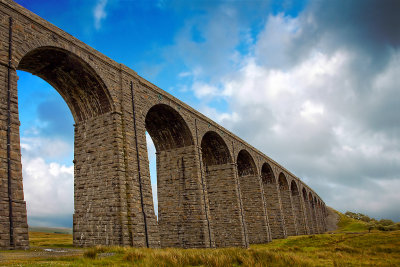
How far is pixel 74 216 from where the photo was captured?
1530 cm

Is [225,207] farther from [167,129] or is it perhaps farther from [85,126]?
[85,126]

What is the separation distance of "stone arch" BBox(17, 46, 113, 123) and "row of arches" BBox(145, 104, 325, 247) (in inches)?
176

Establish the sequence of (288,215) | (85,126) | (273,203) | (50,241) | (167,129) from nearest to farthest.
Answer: (85,126), (50,241), (167,129), (273,203), (288,215)

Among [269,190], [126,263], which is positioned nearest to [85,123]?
[126,263]

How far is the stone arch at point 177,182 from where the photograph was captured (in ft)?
68.1

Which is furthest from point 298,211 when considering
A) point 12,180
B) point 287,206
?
point 12,180

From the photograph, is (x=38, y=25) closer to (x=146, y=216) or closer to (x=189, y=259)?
(x=146, y=216)

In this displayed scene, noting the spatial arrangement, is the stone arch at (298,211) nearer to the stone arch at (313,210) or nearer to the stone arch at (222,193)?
the stone arch at (313,210)

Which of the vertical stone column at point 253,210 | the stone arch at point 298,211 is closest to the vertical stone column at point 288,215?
the stone arch at point 298,211

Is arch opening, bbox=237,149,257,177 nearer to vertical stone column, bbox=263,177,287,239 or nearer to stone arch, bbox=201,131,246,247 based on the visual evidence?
stone arch, bbox=201,131,246,247

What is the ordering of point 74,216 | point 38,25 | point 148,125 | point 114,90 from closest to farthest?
point 38,25, point 74,216, point 114,90, point 148,125

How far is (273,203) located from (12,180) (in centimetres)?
3044

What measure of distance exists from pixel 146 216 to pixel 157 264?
26.8 ft

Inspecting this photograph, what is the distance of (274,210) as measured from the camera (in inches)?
1415
